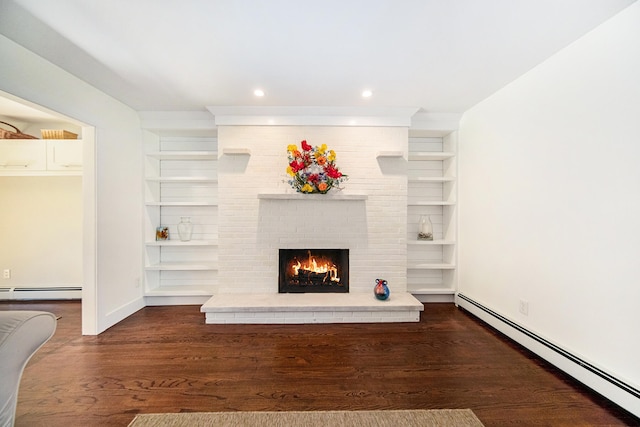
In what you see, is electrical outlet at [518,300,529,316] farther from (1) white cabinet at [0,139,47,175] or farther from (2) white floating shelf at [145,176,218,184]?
(1) white cabinet at [0,139,47,175]

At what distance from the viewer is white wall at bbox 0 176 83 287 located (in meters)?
3.73

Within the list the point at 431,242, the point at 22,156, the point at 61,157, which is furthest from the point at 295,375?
the point at 22,156

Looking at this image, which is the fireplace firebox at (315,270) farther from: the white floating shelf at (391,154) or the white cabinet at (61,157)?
the white cabinet at (61,157)

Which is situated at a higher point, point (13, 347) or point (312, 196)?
point (312, 196)

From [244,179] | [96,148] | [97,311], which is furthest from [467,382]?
[96,148]

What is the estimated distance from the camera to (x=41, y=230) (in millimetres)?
3754

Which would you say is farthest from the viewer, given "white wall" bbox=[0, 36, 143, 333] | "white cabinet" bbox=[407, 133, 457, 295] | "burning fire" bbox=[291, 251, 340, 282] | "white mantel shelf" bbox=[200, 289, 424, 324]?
"white cabinet" bbox=[407, 133, 457, 295]

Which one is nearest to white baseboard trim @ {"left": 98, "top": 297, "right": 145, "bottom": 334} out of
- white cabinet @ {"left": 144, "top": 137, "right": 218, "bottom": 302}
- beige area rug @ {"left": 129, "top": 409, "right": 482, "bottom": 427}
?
white cabinet @ {"left": 144, "top": 137, "right": 218, "bottom": 302}

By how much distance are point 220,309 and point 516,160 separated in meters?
3.32

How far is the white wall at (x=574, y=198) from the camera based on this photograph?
5.56ft

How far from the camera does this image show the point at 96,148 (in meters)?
2.80

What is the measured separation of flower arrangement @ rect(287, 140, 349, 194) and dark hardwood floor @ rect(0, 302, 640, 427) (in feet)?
5.07

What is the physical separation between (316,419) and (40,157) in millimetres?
4303

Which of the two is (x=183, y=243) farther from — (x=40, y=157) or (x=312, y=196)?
(x=40, y=157)
